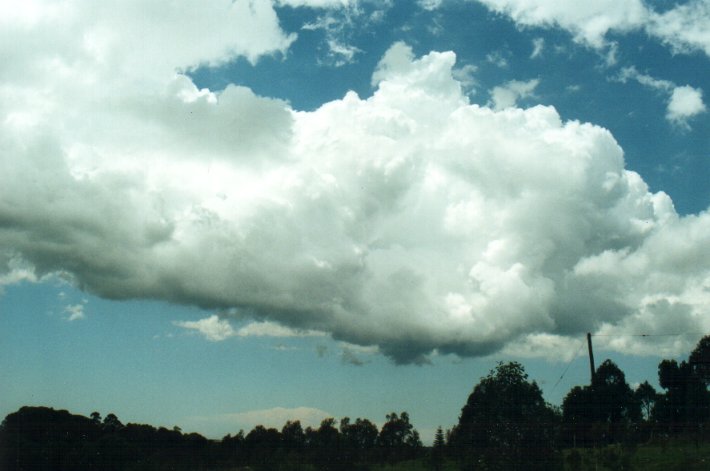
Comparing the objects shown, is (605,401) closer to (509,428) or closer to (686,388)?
(686,388)

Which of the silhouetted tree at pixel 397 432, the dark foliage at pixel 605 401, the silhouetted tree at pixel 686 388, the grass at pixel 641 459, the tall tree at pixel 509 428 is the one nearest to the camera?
the tall tree at pixel 509 428

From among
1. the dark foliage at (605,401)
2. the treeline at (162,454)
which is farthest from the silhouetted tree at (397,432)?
the dark foliage at (605,401)

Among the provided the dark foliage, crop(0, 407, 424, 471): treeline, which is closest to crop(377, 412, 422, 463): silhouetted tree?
crop(0, 407, 424, 471): treeline

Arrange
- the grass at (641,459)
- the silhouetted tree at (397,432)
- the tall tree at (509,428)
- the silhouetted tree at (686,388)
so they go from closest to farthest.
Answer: the tall tree at (509,428)
the grass at (641,459)
the silhouetted tree at (397,432)
the silhouetted tree at (686,388)

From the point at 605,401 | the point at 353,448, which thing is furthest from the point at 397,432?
the point at 605,401

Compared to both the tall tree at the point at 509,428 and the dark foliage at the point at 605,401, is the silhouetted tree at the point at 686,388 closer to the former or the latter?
the dark foliage at the point at 605,401

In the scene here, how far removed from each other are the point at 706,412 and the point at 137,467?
75367 mm

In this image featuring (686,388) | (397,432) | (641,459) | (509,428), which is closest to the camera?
(509,428)

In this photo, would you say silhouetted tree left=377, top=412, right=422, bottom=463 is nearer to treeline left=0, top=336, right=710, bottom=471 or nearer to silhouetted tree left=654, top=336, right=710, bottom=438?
treeline left=0, top=336, right=710, bottom=471

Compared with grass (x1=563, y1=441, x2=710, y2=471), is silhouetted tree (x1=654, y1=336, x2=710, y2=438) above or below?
above

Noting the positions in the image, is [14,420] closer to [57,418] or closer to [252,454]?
[57,418]

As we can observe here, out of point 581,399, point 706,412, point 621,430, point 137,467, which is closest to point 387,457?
point 137,467

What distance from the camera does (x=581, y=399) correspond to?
93562 millimetres

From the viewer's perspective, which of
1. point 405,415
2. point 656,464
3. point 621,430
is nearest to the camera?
point 656,464
